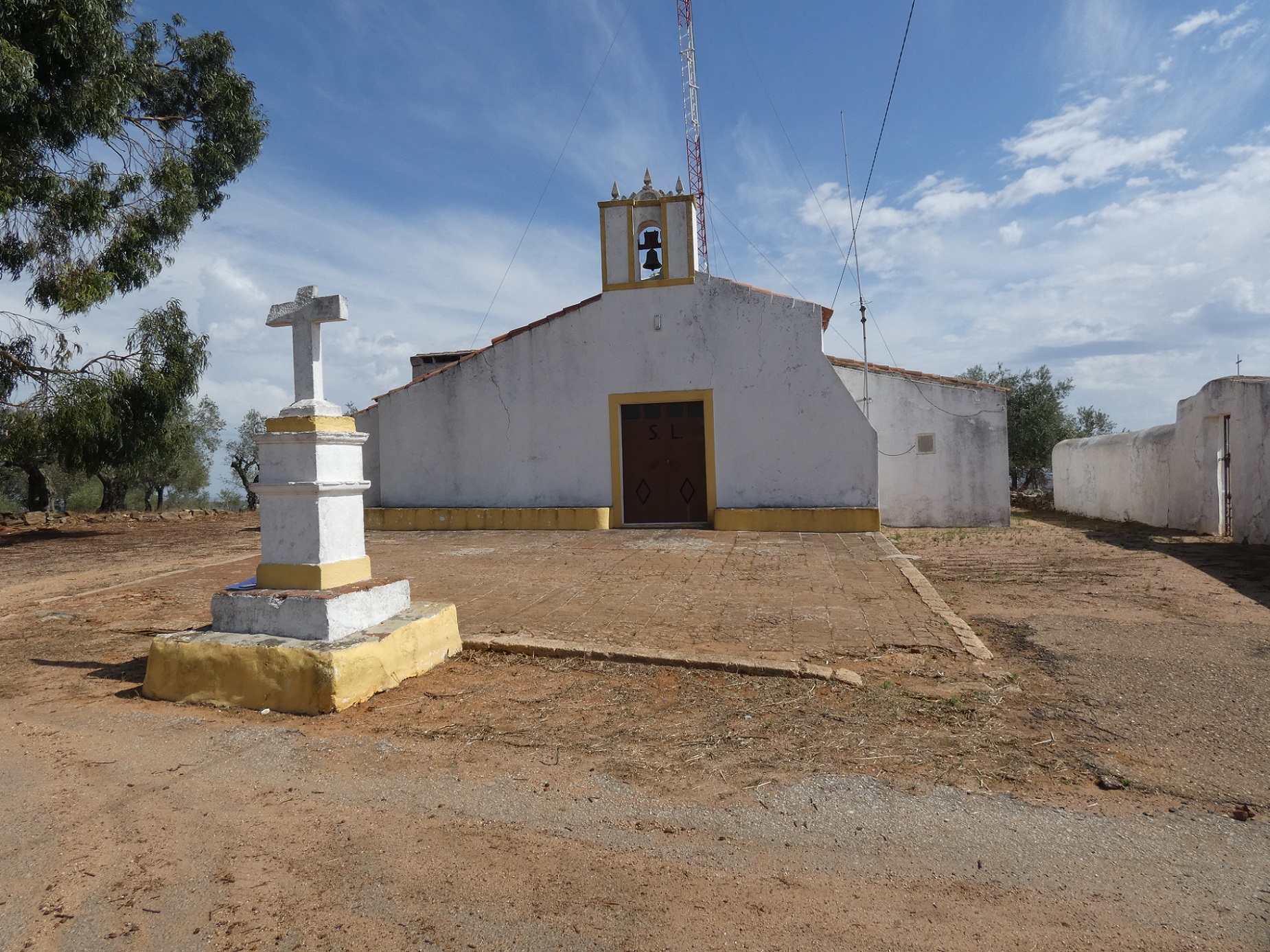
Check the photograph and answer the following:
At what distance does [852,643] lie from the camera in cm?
482

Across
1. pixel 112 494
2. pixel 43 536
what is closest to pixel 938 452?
pixel 43 536

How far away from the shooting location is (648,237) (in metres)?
13.0

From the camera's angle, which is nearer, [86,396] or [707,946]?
[707,946]

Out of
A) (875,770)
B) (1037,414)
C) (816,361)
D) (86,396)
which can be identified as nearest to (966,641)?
(875,770)

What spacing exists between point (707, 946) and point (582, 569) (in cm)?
612

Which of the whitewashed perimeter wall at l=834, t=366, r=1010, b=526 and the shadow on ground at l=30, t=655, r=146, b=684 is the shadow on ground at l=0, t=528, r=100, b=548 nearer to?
the shadow on ground at l=30, t=655, r=146, b=684

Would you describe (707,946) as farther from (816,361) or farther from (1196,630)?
(816,361)

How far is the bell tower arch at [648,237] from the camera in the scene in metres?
12.8

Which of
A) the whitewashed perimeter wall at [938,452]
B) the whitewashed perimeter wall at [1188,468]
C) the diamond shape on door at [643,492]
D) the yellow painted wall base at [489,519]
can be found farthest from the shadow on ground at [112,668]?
the whitewashed perimeter wall at [1188,468]

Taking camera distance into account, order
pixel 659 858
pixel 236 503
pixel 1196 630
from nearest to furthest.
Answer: pixel 659 858
pixel 1196 630
pixel 236 503

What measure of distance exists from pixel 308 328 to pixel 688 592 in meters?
3.75

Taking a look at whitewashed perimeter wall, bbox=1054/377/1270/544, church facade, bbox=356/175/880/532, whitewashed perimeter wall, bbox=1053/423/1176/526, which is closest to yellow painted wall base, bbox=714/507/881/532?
church facade, bbox=356/175/880/532

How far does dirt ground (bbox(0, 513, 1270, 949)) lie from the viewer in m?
2.06

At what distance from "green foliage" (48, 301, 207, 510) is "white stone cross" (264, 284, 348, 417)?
10.4m
